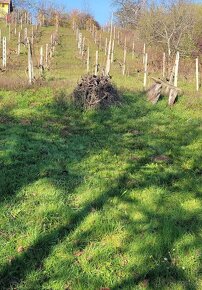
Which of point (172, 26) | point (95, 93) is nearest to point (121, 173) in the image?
point (95, 93)

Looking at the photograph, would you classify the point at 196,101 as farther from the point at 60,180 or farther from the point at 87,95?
the point at 60,180

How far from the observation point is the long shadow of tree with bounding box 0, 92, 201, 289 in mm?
4441

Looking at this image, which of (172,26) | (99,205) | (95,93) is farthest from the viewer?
(172,26)

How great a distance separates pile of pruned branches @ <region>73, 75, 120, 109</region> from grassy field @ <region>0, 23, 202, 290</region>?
1.85 m

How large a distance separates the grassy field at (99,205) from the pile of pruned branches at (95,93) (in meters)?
1.85

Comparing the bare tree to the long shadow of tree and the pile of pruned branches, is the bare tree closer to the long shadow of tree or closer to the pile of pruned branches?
the pile of pruned branches

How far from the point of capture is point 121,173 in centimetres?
741

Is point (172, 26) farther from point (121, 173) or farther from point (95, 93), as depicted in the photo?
point (121, 173)

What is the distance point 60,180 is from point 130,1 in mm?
67753

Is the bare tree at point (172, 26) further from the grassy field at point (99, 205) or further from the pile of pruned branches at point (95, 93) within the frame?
the grassy field at point (99, 205)

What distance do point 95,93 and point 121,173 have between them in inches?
267

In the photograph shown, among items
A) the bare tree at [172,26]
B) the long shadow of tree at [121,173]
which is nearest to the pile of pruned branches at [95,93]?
the long shadow of tree at [121,173]

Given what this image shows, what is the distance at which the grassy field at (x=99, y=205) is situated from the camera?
434 cm

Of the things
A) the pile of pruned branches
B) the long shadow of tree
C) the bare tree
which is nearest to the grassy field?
the long shadow of tree
